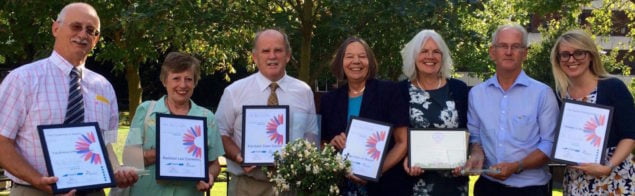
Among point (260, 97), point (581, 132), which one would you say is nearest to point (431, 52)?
point (581, 132)

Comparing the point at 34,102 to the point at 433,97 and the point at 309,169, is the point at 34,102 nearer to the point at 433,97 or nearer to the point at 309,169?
the point at 309,169

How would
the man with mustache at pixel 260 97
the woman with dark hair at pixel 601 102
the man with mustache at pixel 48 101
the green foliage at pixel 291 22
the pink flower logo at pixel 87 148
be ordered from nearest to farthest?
the man with mustache at pixel 48 101 < the pink flower logo at pixel 87 148 < the woman with dark hair at pixel 601 102 < the man with mustache at pixel 260 97 < the green foliage at pixel 291 22

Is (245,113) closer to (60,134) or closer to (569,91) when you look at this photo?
(60,134)

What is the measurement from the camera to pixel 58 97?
16.2 ft

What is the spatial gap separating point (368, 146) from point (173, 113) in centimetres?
148

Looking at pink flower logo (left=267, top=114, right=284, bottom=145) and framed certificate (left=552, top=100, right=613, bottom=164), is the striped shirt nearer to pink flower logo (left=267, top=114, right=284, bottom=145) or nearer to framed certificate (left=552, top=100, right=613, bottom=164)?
pink flower logo (left=267, top=114, right=284, bottom=145)

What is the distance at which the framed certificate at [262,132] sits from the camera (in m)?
5.67

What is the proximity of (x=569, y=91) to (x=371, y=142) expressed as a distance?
5.22ft

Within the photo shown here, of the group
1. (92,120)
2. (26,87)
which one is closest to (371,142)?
(92,120)

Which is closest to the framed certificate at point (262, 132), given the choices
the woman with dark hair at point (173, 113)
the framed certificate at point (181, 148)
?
the woman with dark hair at point (173, 113)

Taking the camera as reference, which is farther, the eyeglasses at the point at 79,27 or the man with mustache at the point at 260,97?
the man with mustache at the point at 260,97

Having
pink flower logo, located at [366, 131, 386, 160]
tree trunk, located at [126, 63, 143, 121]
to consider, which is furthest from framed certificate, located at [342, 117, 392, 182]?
tree trunk, located at [126, 63, 143, 121]

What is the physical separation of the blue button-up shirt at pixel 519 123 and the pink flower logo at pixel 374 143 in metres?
0.80

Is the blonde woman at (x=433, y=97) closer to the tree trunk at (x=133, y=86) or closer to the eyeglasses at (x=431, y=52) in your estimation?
the eyeglasses at (x=431, y=52)
